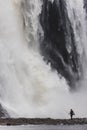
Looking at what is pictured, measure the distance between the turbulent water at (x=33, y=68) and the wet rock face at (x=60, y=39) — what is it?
0.63ft

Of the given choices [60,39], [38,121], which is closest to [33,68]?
[60,39]

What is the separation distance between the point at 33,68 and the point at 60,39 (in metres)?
14.7

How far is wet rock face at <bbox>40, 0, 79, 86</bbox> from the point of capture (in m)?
140

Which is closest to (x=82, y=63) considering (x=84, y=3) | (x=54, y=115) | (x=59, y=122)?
(x=84, y=3)

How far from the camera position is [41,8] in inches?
5453

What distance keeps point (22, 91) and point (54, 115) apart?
27.8 ft

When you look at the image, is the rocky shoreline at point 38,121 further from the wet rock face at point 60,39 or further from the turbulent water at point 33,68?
the wet rock face at point 60,39

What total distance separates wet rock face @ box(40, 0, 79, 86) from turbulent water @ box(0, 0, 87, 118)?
19 cm

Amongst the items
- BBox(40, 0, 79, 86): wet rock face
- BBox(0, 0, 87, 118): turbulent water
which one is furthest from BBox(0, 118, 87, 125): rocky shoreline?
BBox(40, 0, 79, 86): wet rock face

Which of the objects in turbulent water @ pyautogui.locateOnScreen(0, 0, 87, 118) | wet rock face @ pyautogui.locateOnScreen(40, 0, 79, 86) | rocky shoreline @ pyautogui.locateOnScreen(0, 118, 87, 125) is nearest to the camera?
rocky shoreline @ pyautogui.locateOnScreen(0, 118, 87, 125)

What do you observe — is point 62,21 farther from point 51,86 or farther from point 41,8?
point 51,86

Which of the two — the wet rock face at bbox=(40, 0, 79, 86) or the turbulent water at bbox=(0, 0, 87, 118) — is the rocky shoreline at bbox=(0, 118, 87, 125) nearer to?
the turbulent water at bbox=(0, 0, 87, 118)

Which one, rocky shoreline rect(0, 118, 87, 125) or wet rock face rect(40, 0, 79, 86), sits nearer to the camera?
rocky shoreline rect(0, 118, 87, 125)

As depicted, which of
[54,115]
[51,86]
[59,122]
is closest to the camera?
[59,122]
